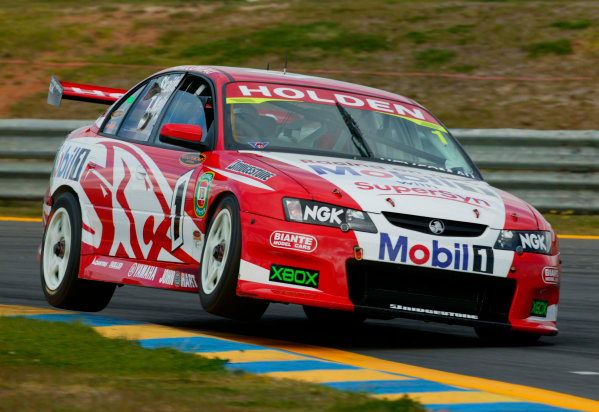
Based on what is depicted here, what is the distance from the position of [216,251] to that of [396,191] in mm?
954

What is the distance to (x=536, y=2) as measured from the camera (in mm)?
19406

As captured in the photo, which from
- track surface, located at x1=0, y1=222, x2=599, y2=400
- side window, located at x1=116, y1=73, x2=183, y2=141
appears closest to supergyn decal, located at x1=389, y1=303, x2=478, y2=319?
track surface, located at x1=0, y1=222, x2=599, y2=400

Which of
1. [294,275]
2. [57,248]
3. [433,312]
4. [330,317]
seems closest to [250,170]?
[294,275]

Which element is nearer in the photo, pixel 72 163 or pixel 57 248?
pixel 57 248

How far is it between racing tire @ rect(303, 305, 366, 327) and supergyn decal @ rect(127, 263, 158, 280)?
3.27 ft

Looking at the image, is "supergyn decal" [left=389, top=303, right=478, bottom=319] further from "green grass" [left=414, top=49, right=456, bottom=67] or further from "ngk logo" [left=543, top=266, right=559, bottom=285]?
"green grass" [left=414, top=49, right=456, bottom=67]

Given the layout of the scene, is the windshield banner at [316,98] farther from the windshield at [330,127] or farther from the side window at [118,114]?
the side window at [118,114]

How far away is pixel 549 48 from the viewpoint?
696 inches

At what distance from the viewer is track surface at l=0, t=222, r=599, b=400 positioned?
18.9ft

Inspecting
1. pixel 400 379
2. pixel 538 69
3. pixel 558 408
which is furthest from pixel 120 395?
pixel 538 69

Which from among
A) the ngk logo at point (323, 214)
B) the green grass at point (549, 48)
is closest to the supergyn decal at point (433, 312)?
the ngk logo at point (323, 214)

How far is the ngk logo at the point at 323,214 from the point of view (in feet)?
19.6

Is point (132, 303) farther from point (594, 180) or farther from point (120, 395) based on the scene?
point (594, 180)

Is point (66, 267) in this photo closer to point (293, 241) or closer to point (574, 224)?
point (293, 241)
